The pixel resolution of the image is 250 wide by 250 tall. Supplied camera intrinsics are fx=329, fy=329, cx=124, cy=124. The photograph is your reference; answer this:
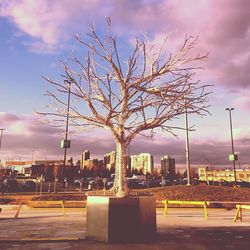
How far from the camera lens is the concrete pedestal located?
7789 mm

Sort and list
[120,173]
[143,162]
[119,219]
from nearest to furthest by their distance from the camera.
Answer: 1. [119,219]
2. [120,173]
3. [143,162]

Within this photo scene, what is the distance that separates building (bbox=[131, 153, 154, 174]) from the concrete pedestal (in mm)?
173139

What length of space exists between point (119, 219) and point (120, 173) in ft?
4.03

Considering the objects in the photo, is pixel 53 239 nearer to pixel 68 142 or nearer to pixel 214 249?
pixel 214 249

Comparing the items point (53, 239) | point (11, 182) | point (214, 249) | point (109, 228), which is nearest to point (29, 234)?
point (53, 239)

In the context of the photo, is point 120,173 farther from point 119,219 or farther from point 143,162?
point 143,162

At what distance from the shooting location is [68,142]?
28922mm

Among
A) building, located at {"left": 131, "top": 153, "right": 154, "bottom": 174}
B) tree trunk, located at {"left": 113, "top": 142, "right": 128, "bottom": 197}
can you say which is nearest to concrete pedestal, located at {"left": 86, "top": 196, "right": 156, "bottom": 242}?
tree trunk, located at {"left": 113, "top": 142, "right": 128, "bottom": 197}

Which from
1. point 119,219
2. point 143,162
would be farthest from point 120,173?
point 143,162

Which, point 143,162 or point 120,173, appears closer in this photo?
point 120,173

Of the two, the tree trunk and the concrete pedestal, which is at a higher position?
the tree trunk

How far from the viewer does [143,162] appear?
186 m

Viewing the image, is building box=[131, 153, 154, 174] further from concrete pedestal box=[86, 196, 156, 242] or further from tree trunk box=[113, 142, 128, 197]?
concrete pedestal box=[86, 196, 156, 242]

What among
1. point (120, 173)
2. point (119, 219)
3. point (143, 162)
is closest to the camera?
point (119, 219)
